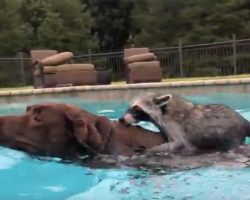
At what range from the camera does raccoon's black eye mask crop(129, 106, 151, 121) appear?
3.46 metres

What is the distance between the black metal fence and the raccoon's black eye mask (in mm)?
18386

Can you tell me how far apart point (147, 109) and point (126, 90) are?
10422 millimetres

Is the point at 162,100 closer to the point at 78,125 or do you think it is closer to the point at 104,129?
the point at 104,129

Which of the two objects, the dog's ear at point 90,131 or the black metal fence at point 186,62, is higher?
the dog's ear at point 90,131

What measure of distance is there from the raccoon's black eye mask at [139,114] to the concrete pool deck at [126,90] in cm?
966

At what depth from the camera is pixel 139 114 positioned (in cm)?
350

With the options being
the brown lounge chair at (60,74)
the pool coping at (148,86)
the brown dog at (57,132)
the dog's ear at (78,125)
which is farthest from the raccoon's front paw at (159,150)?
the brown lounge chair at (60,74)

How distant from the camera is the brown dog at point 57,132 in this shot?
3.17m

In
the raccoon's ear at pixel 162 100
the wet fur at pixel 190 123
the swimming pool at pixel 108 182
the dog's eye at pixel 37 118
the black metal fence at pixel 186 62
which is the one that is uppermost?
the raccoon's ear at pixel 162 100

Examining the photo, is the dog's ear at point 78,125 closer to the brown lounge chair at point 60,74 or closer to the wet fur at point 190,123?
the wet fur at point 190,123

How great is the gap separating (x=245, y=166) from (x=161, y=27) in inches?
1101

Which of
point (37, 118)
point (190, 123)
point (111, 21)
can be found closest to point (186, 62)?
point (111, 21)

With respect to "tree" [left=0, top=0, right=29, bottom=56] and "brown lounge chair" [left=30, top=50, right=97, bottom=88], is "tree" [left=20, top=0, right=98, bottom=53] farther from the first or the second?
"brown lounge chair" [left=30, top=50, right=97, bottom=88]

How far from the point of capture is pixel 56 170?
342 cm
